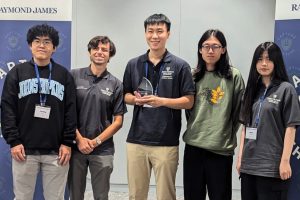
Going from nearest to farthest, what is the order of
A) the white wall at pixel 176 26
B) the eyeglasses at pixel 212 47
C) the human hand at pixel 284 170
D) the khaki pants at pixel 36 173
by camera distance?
the human hand at pixel 284 170, the khaki pants at pixel 36 173, the eyeglasses at pixel 212 47, the white wall at pixel 176 26

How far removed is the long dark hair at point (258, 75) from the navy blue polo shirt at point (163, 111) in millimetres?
412

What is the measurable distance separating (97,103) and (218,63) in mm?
977

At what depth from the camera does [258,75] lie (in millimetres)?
2631

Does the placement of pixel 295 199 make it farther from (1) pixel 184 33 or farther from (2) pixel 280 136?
(1) pixel 184 33

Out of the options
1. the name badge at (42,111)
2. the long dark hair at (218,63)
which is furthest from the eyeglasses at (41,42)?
the long dark hair at (218,63)

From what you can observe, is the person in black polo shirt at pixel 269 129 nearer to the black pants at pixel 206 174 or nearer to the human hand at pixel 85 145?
the black pants at pixel 206 174

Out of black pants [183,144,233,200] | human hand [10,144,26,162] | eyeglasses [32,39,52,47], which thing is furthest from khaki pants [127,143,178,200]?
eyeglasses [32,39,52,47]

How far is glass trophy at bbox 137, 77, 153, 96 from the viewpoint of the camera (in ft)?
9.14

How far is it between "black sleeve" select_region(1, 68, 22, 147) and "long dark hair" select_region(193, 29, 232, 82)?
4.42ft

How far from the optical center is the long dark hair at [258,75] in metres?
2.53

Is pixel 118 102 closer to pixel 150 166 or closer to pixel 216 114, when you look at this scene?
pixel 150 166

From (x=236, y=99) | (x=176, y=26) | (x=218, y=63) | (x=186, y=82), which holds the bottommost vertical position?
(x=236, y=99)

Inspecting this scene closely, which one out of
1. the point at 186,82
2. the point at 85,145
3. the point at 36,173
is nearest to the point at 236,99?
the point at 186,82

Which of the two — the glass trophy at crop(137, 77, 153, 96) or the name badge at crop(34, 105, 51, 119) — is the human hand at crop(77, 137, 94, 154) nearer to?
the name badge at crop(34, 105, 51, 119)
